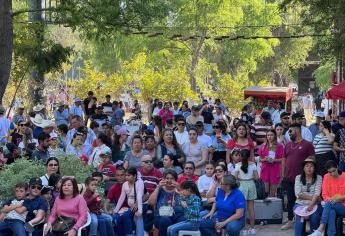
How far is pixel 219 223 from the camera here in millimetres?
12508

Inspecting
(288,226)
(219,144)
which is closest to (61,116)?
(219,144)

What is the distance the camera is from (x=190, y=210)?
12.4 m

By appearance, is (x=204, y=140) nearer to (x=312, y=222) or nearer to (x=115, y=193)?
(x=115, y=193)

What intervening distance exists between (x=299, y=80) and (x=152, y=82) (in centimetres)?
4175

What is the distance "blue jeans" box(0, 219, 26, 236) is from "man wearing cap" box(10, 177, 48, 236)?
3.8 inches

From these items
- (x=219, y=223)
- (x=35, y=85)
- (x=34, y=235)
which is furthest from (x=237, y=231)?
(x=35, y=85)

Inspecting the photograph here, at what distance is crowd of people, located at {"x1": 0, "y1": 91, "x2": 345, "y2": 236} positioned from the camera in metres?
12.2

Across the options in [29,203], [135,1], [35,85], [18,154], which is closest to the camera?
[29,203]

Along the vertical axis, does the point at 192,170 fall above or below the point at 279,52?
below

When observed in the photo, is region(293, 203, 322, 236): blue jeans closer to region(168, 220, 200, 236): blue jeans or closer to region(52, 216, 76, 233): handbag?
region(168, 220, 200, 236): blue jeans

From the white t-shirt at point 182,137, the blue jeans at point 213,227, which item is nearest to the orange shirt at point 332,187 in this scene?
the blue jeans at point 213,227

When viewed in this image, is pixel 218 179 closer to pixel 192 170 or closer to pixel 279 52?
pixel 192 170

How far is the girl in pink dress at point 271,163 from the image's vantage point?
1566cm

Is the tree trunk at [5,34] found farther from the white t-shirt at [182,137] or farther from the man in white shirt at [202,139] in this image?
the man in white shirt at [202,139]
